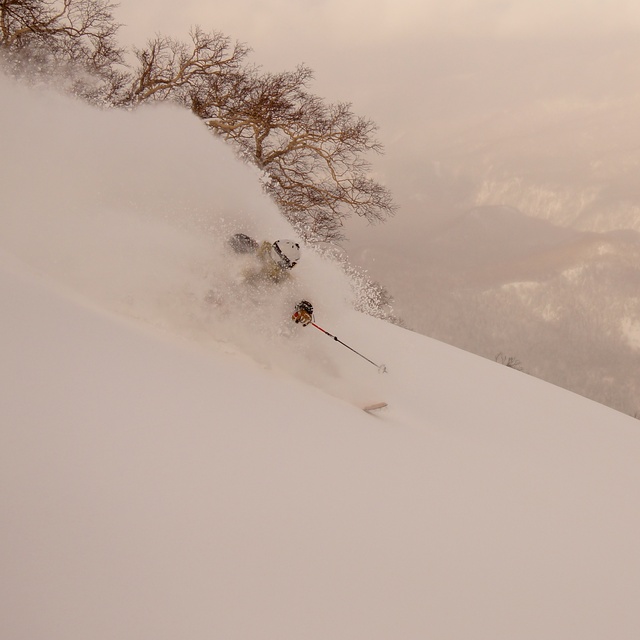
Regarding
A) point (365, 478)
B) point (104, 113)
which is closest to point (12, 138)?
point (104, 113)

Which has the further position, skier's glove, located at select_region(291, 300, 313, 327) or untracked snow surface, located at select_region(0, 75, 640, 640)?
skier's glove, located at select_region(291, 300, 313, 327)

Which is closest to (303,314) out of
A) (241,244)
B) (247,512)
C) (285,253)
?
(285,253)

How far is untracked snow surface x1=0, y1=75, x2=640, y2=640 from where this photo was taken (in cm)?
201

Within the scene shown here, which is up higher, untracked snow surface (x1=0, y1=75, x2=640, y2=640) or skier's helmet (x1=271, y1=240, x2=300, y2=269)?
Answer: skier's helmet (x1=271, y1=240, x2=300, y2=269)

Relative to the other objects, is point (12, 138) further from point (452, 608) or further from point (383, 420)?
point (452, 608)

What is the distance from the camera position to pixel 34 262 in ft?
17.1

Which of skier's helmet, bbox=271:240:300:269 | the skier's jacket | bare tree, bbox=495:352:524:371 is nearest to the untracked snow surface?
the skier's jacket

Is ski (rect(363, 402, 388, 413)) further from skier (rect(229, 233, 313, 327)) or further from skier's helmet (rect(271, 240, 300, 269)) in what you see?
skier's helmet (rect(271, 240, 300, 269))

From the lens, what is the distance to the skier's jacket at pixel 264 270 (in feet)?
18.1

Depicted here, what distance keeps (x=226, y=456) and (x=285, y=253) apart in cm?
289

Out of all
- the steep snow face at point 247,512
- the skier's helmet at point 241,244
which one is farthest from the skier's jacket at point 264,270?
the steep snow face at point 247,512

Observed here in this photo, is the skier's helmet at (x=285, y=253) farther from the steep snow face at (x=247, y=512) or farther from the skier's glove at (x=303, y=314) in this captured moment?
the steep snow face at (x=247, y=512)

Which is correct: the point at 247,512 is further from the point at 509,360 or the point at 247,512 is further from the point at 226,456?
the point at 509,360

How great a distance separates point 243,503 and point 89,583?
86cm
